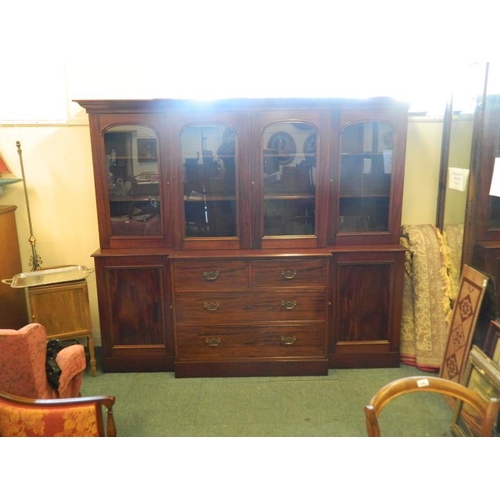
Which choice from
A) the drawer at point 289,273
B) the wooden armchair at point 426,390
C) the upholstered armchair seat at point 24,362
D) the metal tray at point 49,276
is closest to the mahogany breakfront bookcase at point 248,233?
the drawer at point 289,273

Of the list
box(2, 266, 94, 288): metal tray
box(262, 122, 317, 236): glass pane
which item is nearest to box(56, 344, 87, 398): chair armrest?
box(2, 266, 94, 288): metal tray

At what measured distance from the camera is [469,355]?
2.31m

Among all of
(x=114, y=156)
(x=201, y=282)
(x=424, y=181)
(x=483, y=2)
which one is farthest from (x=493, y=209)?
(x=483, y=2)

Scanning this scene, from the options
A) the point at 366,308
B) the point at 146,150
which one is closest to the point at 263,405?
the point at 366,308

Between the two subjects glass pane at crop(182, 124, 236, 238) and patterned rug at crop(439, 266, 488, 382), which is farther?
glass pane at crop(182, 124, 236, 238)

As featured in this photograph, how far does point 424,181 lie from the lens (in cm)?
322

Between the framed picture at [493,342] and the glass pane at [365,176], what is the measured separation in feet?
3.11

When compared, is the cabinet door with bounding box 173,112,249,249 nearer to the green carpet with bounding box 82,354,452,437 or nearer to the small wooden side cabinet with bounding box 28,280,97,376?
the small wooden side cabinet with bounding box 28,280,97,376

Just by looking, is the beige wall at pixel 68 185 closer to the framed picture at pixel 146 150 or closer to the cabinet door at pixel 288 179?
the framed picture at pixel 146 150

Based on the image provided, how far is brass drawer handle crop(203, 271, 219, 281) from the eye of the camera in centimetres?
283

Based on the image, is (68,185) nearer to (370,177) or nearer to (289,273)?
(289,273)

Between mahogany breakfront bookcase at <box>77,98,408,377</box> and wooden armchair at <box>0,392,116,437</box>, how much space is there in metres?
1.28

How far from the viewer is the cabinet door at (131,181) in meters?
2.79
